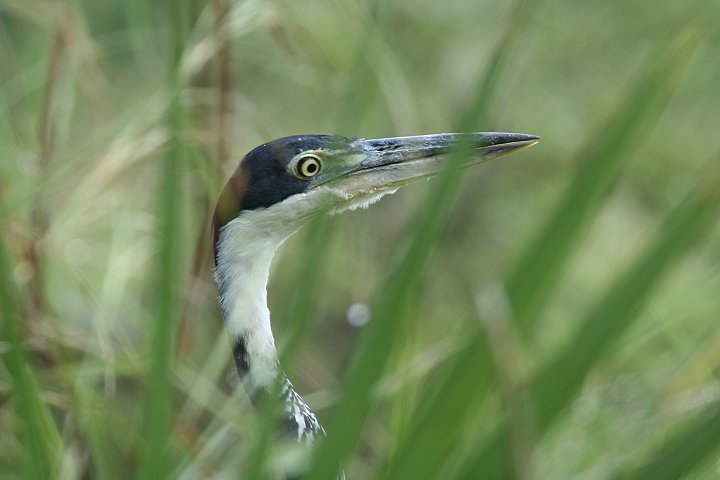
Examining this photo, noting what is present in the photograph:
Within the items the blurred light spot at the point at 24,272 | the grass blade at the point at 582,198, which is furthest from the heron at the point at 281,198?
the grass blade at the point at 582,198

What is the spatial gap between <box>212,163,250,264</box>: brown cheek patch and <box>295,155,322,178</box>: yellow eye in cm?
10

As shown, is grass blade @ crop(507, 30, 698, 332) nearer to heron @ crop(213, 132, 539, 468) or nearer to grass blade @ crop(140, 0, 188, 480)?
grass blade @ crop(140, 0, 188, 480)

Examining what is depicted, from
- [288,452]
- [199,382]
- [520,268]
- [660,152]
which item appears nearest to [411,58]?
[660,152]

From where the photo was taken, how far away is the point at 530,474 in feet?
1.95

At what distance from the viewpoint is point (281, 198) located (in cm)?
193

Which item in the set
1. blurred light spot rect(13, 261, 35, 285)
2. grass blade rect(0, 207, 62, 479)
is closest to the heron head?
blurred light spot rect(13, 261, 35, 285)

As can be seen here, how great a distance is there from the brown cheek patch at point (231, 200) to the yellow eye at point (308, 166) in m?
0.10

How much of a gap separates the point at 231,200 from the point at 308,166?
18 cm

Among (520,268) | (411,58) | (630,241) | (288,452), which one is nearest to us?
(520,268)

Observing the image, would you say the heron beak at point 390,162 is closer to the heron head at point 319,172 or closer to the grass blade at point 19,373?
the heron head at point 319,172

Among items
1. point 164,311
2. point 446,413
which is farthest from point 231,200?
point 446,413

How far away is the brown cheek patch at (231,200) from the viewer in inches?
70.7

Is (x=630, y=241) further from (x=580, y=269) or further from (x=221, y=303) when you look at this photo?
(x=221, y=303)

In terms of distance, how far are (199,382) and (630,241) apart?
3339 mm
